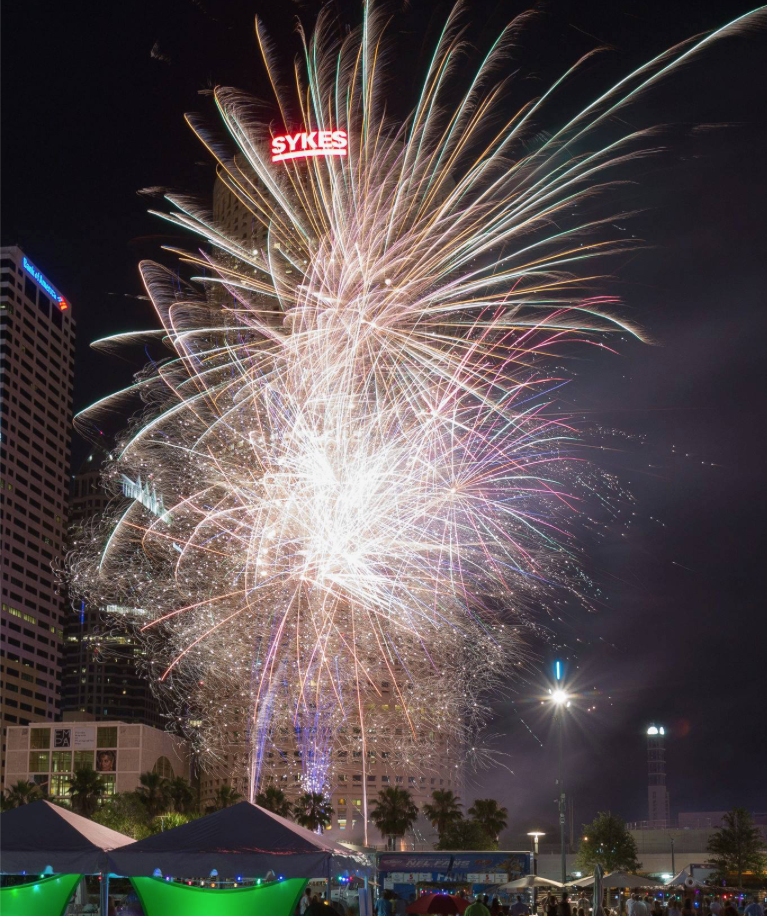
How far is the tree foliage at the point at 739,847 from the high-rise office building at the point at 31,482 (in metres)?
104

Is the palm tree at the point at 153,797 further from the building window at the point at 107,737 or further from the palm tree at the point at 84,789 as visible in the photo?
the building window at the point at 107,737

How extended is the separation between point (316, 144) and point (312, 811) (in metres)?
51.2

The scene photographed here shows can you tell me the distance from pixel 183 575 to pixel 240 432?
550 centimetres

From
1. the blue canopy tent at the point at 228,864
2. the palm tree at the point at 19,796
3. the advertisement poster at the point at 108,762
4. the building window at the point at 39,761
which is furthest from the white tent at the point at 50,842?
the building window at the point at 39,761

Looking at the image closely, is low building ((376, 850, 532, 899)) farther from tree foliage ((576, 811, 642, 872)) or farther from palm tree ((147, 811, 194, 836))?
tree foliage ((576, 811, 642, 872))

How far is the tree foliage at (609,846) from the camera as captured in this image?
86.7m

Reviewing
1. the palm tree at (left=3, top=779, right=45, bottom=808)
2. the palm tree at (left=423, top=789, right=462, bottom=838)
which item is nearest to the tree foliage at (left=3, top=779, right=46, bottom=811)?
the palm tree at (left=3, top=779, right=45, bottom=808)

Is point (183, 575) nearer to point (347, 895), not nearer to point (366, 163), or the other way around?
point (366, 163)

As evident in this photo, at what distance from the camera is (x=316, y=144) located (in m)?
29.0

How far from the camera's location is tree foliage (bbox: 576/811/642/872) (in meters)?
86.7

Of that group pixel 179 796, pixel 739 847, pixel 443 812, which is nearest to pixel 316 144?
pixel 443 812

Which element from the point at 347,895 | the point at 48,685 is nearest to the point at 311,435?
the point at 347,895

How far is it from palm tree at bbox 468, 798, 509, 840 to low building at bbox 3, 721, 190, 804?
5619cm

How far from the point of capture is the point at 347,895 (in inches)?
1891
